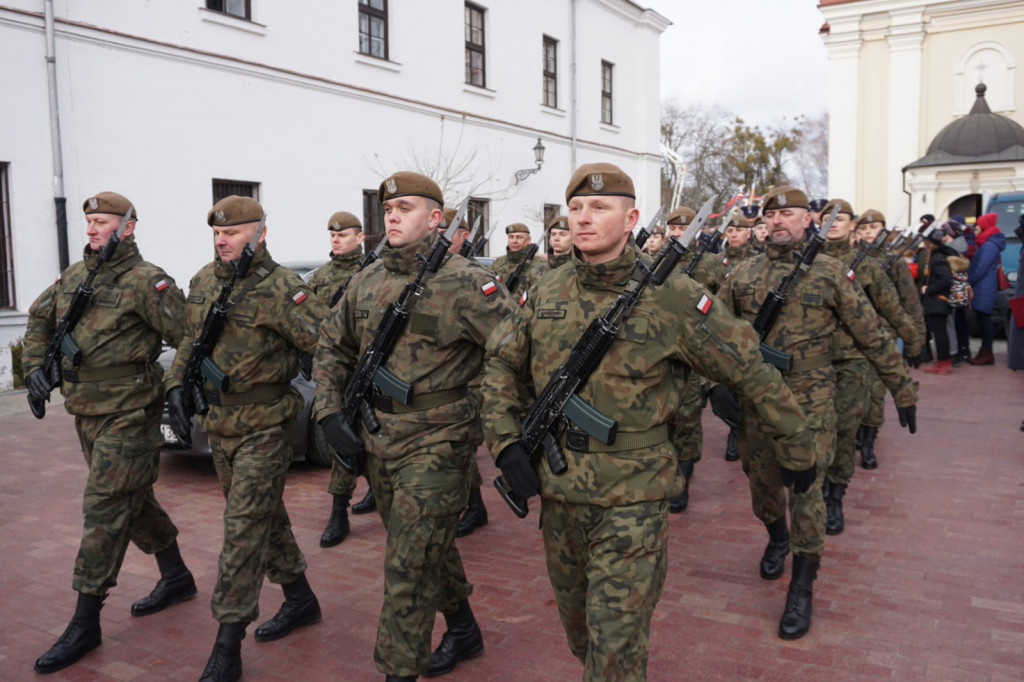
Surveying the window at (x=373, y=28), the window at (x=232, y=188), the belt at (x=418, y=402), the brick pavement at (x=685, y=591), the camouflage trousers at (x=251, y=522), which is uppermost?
the window at (x=373, y=28)

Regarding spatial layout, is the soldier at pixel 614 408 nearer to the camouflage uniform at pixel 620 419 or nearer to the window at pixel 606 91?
the camouflage uniform at pixel 620 419

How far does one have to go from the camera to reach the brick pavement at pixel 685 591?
148 inches

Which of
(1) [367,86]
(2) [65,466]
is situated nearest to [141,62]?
(1) [367,86]

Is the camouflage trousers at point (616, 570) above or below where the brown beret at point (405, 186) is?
below

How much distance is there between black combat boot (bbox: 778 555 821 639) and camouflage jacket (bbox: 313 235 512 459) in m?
1.74

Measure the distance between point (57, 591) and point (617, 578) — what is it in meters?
3.47

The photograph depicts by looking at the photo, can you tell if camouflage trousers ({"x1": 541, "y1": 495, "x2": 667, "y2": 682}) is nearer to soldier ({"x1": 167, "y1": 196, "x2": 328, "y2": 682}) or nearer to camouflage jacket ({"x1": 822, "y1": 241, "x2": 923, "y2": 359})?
soldier ({"x1": 167, "y1": 196, "x2": 328, "y2": 682})

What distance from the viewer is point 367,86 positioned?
15.8 meters

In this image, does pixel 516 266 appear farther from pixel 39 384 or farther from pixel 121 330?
pixel 39 384

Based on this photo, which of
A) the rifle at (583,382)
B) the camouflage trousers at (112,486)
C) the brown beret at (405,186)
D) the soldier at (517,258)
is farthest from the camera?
the soldier at (517,258)

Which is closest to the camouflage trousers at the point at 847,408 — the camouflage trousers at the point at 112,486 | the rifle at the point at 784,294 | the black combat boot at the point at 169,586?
the rifle at the point at 784,294

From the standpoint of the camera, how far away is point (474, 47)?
1888cm

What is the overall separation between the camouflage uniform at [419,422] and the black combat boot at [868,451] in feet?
15.1

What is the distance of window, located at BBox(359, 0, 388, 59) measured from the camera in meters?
15.9
